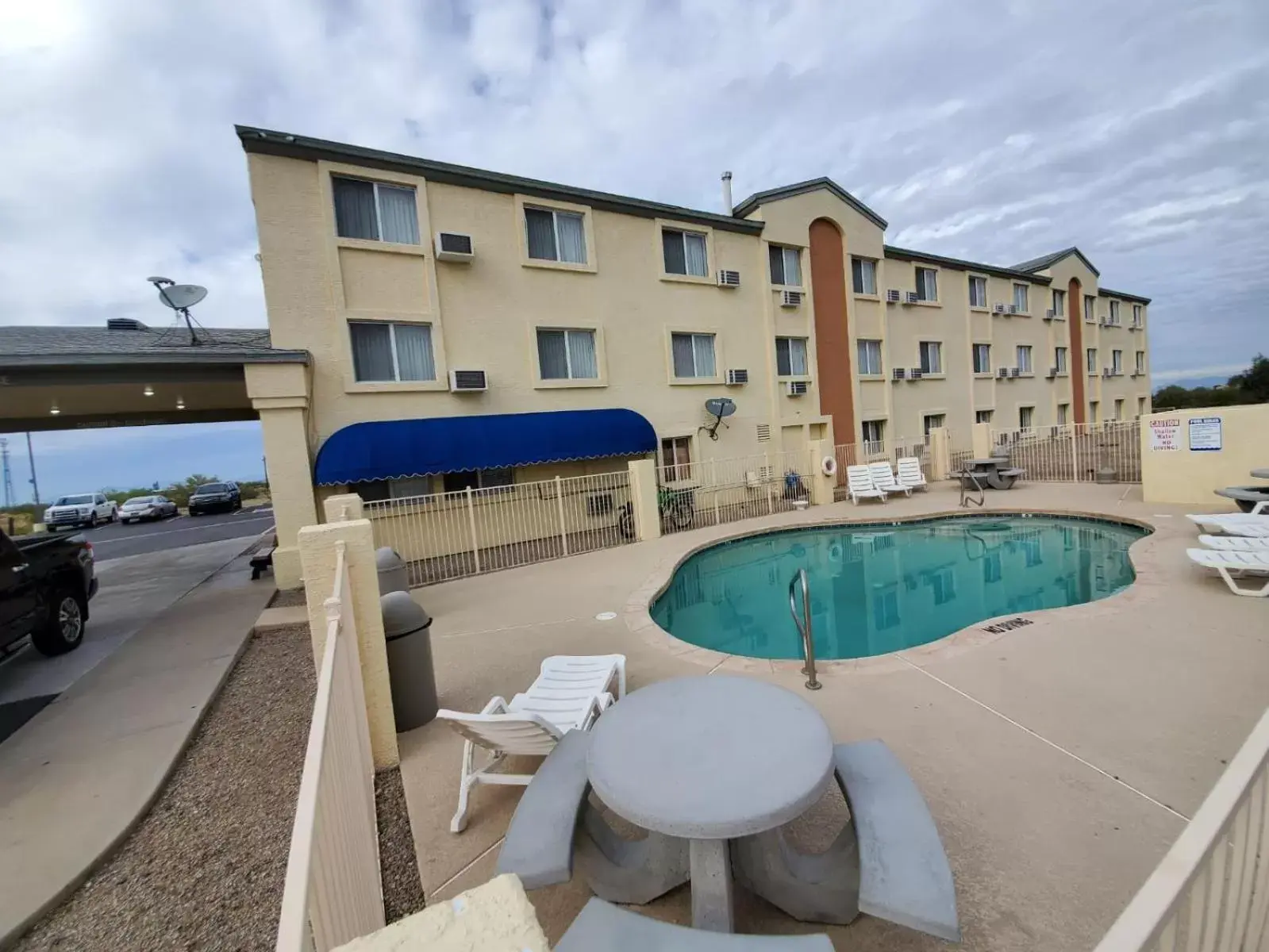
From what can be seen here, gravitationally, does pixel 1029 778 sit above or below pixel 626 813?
below

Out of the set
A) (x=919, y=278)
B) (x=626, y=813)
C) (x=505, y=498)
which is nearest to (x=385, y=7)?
(x=505, y=498)

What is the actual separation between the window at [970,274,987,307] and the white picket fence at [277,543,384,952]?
2705 cm

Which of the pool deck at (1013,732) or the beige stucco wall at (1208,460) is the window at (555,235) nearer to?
the pool deck at (1013,732)

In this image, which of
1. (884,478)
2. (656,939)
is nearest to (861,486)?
(884,478)

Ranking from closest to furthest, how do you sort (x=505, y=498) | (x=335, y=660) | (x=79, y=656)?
1. (x=335, y=660)
2. (x=79, y=656)
3. (x=505, y=498)

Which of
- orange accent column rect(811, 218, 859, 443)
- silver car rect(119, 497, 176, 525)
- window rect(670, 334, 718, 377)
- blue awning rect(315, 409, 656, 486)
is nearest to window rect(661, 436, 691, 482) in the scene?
blue awning rect(315, 409, 656, 486)

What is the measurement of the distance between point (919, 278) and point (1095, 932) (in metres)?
23.5

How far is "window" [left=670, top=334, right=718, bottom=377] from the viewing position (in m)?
15.2

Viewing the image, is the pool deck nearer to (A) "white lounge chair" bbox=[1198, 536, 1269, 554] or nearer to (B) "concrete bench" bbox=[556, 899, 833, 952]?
(A) "white lounge chair" bbox=[1198, 536, 1269, 554]

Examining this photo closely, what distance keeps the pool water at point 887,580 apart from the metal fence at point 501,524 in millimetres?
2987

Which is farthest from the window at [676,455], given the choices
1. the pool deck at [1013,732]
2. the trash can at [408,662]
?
the trash can at [408,662]

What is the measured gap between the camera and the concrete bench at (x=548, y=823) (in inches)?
84.4

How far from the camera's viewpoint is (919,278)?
21.1 meters

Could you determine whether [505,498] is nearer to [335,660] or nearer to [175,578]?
[175,578]
